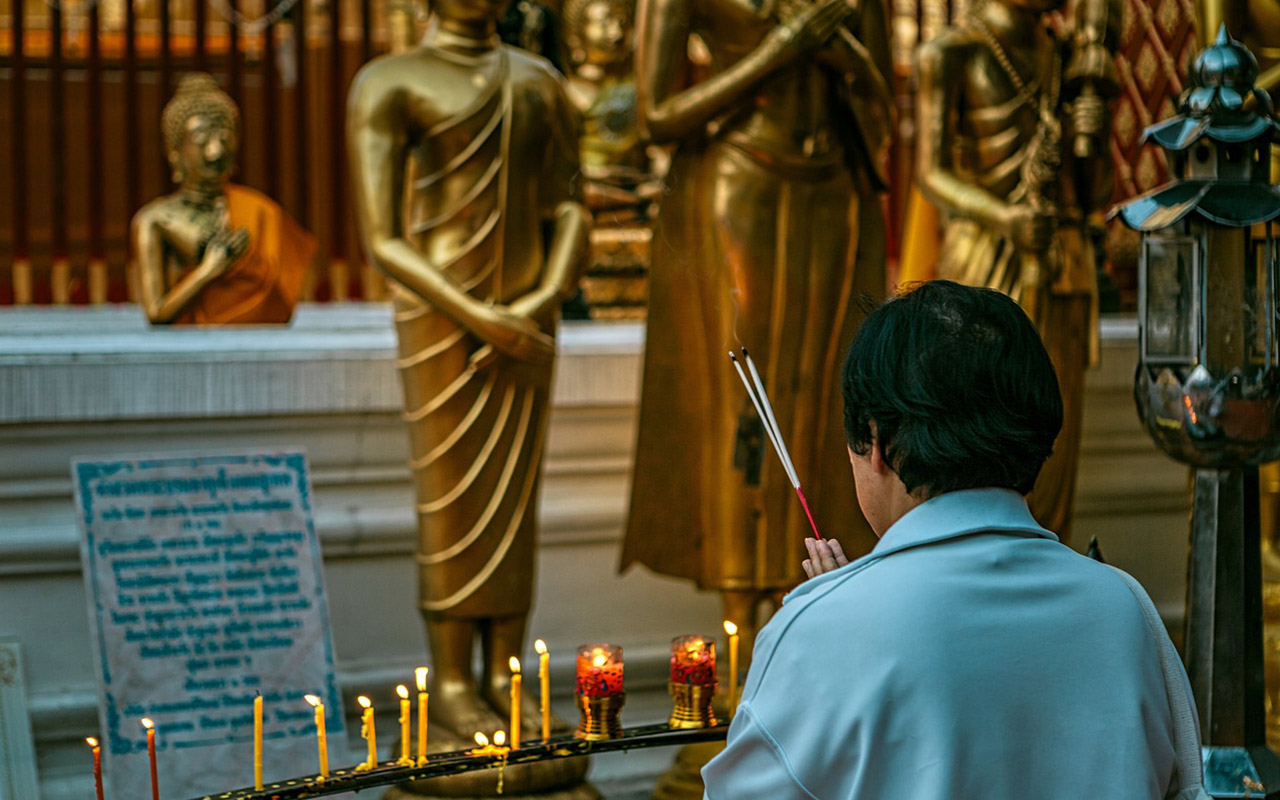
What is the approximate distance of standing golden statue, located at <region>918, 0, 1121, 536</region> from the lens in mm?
3541

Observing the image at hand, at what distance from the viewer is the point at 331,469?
3857 millimetres

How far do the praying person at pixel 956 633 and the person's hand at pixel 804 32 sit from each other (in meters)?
1.88

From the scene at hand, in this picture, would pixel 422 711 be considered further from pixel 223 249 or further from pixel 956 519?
pixel 223 249

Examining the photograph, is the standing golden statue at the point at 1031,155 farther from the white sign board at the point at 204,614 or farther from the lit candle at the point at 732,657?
the white sign board at the point at 204,614

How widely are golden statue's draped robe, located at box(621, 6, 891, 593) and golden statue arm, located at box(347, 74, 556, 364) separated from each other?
0.44m

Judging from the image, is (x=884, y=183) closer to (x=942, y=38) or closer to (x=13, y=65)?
(x=942, y=38)

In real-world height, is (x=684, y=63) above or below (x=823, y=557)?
above

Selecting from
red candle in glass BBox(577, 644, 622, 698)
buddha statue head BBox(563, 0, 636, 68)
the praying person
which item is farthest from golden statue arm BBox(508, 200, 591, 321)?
buddha statue head BBox(563, 0, 636, 68)

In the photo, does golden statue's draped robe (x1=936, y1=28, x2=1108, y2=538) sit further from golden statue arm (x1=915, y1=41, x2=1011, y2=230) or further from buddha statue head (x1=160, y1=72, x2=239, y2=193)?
buddha statue head (x1=160, y1=72, x2=239, y2=193)

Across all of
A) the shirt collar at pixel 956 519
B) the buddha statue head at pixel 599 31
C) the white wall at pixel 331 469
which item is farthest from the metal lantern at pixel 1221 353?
the buddha statue head at pixel 599 31

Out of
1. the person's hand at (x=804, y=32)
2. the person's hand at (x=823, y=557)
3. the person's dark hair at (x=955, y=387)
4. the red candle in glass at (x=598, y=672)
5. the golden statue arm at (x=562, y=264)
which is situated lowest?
the red candle in glass at (x=598, y=672)

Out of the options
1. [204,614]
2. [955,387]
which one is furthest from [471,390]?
[955,387]

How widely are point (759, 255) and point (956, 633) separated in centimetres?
207

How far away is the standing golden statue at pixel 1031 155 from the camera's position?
354 centimetres
